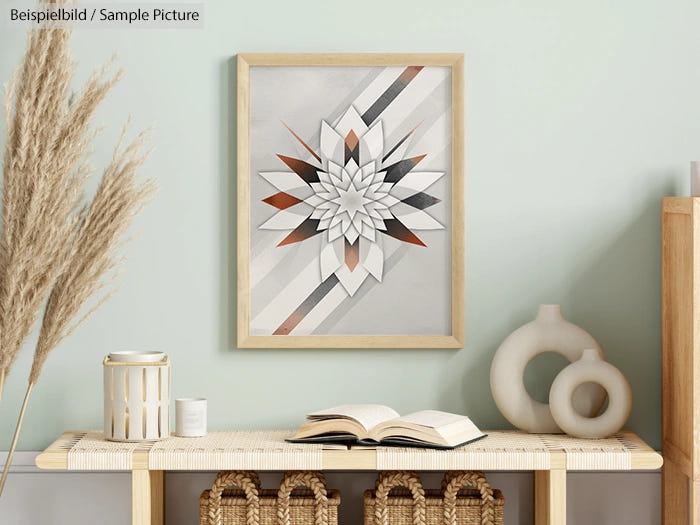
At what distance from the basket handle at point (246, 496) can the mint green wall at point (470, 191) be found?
0.88 ft

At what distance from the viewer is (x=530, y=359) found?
2.47m

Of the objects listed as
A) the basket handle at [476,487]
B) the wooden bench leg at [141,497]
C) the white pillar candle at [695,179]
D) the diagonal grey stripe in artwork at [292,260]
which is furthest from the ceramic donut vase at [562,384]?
the wooden bench leg at [141,497]

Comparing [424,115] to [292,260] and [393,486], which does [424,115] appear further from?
[393,486]

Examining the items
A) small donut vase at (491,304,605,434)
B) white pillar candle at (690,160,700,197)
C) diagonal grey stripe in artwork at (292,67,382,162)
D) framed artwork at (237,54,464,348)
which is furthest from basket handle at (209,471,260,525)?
white pillar candle at (690,160,700,197)

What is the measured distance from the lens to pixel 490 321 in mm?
2561

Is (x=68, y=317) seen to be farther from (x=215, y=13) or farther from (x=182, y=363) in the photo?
(x=215, y=13)

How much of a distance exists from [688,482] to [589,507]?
0.91ft

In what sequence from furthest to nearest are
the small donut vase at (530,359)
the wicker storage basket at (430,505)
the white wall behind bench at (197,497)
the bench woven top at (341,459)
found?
the white wall behind bench at (197,497) → the small donut vase at (530,359) → the wicker storage basket at (430,505) → the bench woven top at (341,459)

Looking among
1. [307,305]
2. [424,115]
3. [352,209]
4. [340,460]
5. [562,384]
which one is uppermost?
[424,115]

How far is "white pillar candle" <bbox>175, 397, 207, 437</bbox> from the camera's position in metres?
2.37

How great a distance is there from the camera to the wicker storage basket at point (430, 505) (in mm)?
2299

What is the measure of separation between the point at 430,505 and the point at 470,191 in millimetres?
843

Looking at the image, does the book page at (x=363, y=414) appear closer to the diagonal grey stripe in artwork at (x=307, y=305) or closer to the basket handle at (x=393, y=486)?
the basket handle at (x=393, y=486)

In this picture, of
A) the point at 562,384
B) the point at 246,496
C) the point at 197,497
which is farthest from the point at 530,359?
the point at 197,497
